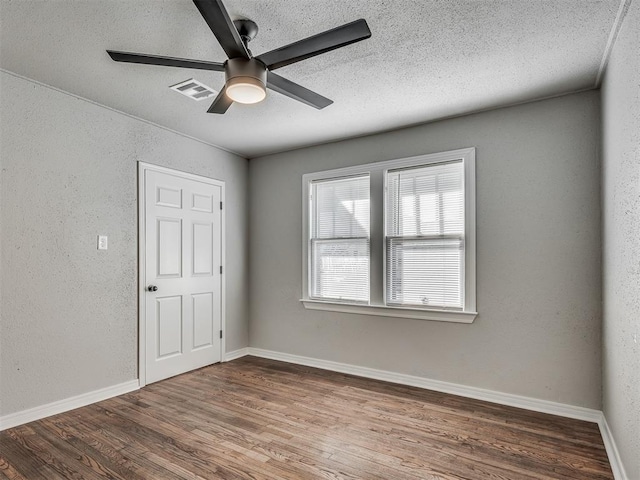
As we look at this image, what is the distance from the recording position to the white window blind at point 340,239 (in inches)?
164

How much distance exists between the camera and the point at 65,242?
124 inches

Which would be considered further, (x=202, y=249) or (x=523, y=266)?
(x=202, y=249)

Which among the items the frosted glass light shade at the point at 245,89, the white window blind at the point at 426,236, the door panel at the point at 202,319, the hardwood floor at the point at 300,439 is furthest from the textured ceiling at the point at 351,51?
the hardwood floor at the point at 300,439

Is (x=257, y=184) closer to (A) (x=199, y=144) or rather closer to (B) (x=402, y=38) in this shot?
(A) (x=199, y=144)

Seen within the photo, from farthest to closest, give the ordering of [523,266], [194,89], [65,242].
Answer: [523,266]
[65,242]
[194,89]

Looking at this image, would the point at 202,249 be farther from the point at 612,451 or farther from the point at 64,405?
the point at 612,451

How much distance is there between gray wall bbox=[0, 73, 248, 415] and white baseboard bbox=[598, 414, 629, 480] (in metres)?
3.78

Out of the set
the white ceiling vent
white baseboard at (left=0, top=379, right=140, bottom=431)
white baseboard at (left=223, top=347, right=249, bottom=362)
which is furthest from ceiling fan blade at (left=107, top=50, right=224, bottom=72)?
white baseboard at (left=223, top=347, right=249, bottom=362)

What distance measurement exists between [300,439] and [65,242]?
245 cm

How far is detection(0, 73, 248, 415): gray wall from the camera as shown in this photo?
2838mm

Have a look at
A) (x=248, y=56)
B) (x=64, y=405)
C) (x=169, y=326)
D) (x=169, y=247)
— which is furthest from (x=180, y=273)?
(x=248, y=56)

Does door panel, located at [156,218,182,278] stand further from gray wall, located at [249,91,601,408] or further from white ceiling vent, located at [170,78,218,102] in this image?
gray wall, located at [249,91,601,408]

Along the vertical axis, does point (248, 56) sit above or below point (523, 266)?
above

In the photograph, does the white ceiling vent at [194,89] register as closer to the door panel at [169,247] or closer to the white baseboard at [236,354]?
the door panel at [169,247]
